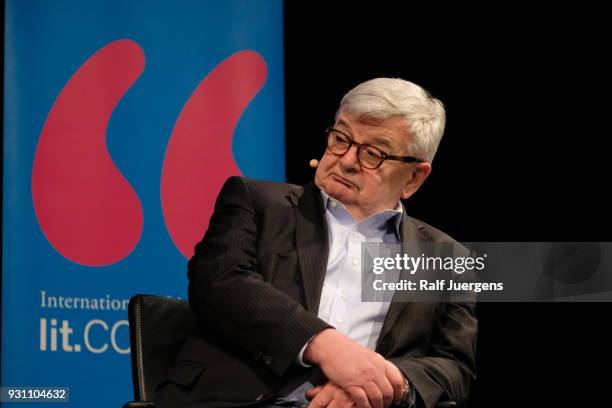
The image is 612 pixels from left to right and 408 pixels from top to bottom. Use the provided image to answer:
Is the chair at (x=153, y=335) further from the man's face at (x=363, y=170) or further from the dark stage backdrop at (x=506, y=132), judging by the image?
the dark stage backdrop at (x=506, y=132)

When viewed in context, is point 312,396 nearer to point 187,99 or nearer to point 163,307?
point 163,307

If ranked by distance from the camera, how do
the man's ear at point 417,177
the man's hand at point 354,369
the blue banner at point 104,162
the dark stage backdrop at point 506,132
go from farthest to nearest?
the dark stage backdrop at point 506,132 < the blue banner at point 104,162 < the man's ear at point 417,177 < the man's hand at point 354,369

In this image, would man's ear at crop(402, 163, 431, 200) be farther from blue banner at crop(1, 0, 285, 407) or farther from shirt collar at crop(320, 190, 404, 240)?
blue banner at crop(1, 0, 285, 407)

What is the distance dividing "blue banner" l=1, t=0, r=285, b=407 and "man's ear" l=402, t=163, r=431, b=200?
1.20 meters

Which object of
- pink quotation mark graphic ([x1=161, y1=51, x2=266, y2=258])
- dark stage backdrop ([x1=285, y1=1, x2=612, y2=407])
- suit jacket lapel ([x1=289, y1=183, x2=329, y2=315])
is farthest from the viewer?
dark stage backdrop ([x1=285, y1=1, x2=612, y2=407])

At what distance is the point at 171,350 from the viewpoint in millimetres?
2445

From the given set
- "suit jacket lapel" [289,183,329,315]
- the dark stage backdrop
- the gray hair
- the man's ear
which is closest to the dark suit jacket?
"suit jacket lapel" [289,183,329,315]

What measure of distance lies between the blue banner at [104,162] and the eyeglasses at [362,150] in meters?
1.24

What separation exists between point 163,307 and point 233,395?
0.42 meters

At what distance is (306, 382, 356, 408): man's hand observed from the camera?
2.07 meters

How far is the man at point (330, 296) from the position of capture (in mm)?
2102

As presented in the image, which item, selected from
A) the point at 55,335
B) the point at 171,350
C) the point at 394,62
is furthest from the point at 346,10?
the point at 171,350

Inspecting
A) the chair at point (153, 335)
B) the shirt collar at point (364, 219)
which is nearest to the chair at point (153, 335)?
the chair at point (153, 335)

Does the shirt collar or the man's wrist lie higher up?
the shirt collar
